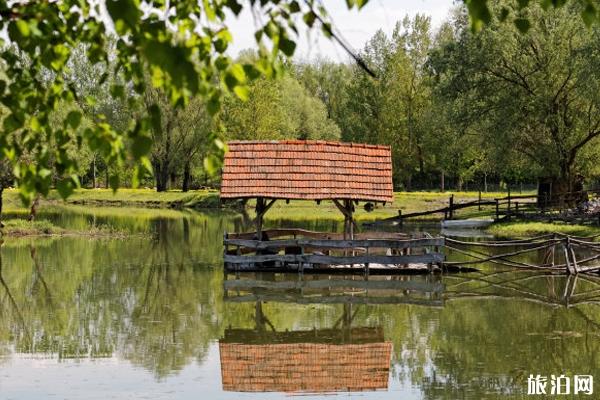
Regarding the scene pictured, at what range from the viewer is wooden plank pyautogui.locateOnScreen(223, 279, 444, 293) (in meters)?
24.4

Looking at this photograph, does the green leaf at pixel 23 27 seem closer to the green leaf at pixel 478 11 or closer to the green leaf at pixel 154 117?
the green leaf at pixel 154 117

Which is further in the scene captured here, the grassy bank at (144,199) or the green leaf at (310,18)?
the grassy bank at (144,199)

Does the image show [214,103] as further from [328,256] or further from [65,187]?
[328,256]

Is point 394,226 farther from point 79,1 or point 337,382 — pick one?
point 79,1

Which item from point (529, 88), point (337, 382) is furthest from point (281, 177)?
point (529, 88)

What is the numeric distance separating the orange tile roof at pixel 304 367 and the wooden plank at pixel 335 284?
7.22 meters

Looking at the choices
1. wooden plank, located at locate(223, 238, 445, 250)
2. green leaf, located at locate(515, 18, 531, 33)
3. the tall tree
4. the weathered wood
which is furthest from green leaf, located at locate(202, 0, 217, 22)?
the tall tree

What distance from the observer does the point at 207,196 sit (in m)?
70.7

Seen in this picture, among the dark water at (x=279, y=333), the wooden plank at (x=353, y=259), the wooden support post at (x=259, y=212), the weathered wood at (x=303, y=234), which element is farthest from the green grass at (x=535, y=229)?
the wooden support post at (x=259, y=212)

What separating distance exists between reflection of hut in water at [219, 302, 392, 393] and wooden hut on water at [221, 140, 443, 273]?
25.5ft

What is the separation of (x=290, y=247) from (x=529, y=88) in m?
24.9

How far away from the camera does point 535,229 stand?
40.7 metres

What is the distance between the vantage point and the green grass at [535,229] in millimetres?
37713

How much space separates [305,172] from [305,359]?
12664 millimetres
